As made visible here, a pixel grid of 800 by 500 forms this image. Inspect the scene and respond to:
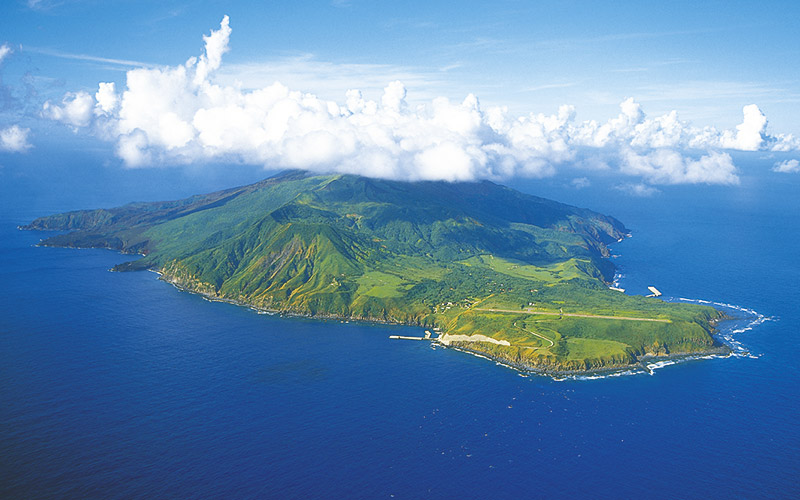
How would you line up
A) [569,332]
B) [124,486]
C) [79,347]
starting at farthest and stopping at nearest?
[569,332]
[79,347]
[124,486]

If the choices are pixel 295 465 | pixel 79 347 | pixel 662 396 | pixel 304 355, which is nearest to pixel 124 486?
pixel 295 465

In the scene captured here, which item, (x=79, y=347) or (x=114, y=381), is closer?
(x=114, y=381)

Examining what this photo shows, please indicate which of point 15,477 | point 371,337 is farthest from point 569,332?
point 15,477

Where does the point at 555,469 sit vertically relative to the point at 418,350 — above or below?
below

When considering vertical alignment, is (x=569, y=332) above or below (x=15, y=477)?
above

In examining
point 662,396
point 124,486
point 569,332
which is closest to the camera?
point 124,486

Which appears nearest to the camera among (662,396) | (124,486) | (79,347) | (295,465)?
(124,486)

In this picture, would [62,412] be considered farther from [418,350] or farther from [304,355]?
[418,350]

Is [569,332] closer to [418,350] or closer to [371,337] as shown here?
[418,350]

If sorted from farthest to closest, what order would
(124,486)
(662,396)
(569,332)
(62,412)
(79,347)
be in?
(569,332), (79,347), (662,396), (62,412), (124,486)
